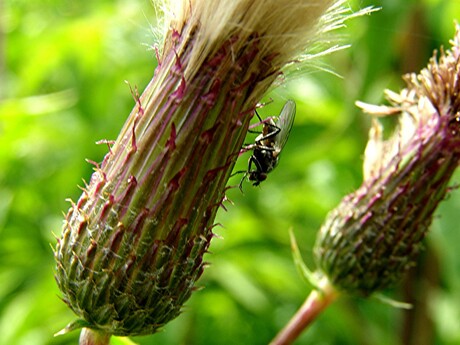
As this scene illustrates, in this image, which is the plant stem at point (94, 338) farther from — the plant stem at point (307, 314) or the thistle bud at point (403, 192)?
the thistle bud at point (403, 192)

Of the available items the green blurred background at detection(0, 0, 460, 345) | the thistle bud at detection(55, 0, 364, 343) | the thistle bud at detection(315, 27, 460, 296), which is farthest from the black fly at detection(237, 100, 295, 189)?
the green blurred background at detection(0, 0, 460, 345)

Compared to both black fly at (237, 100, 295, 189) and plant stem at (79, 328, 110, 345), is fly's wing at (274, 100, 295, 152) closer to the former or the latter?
black fly at (237, 100, 295, 189)

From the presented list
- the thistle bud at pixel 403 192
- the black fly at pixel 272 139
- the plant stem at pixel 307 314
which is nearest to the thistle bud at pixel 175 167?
the black fly at pixel 272 139

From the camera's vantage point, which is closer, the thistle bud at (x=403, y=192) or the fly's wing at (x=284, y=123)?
the fly's wing at (x=284, y=123)

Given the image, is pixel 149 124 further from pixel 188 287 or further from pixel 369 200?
Answer: pixel 369 200

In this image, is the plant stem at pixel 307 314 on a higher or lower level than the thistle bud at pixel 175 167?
lower

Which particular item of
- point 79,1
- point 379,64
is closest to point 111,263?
point 379,64
